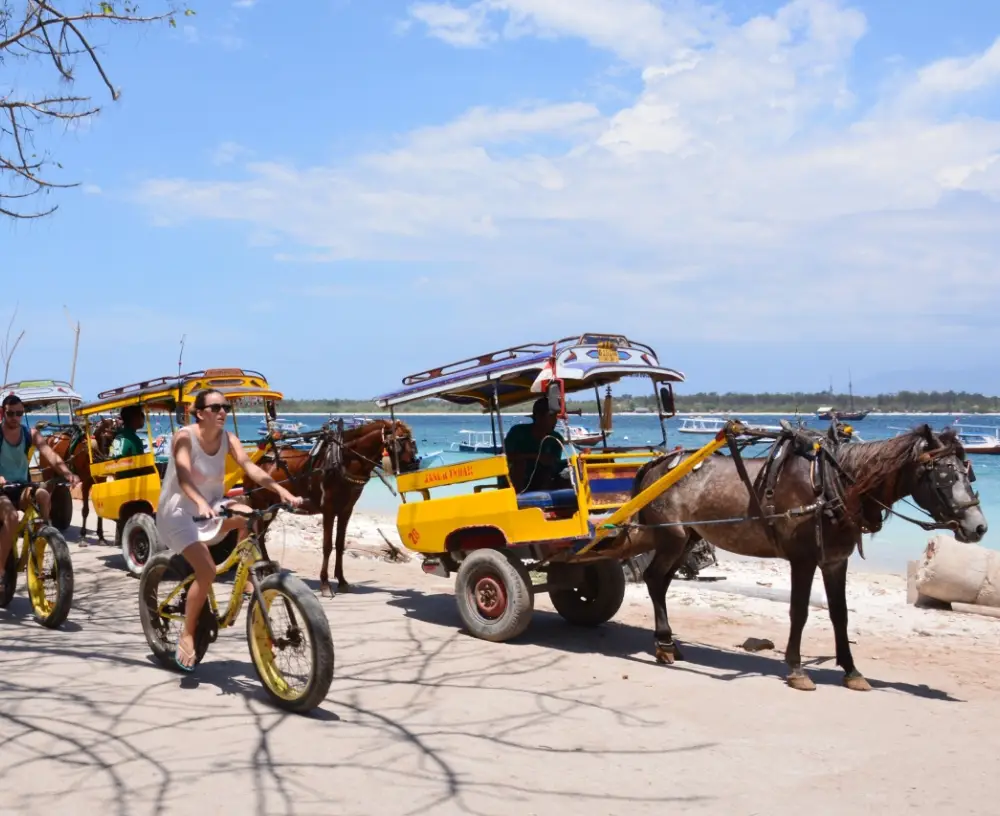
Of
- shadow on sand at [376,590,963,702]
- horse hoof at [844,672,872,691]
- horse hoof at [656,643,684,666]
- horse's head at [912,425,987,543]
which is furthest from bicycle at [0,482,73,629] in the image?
horse's head at [912,425,987,543]

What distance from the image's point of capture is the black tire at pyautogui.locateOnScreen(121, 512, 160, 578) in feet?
42.9

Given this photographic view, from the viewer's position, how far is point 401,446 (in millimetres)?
12227

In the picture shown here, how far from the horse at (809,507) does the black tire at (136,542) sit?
6.73m

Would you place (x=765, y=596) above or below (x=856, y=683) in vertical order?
below

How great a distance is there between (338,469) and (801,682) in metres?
6.56

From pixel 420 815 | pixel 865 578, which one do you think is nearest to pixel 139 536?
pixel 420 815

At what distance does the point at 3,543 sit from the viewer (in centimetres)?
966

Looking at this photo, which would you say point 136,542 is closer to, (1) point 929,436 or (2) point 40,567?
(2) point 40,567

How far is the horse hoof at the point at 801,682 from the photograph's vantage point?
8016 millimetres

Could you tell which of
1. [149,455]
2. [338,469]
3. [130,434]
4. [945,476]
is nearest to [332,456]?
[338,469]

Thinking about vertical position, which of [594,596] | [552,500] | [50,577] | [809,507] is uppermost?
[552,500]

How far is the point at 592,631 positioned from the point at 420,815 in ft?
18.0

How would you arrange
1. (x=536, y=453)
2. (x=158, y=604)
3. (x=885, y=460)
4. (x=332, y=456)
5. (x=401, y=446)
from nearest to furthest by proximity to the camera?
1. (x=158, y=604)
2. (x=885, y=460)
3. (x=536, y=453)
4. (x=401, y=446)
5. (x=332, y=456)

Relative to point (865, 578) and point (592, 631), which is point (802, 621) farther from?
point (865, 578)
